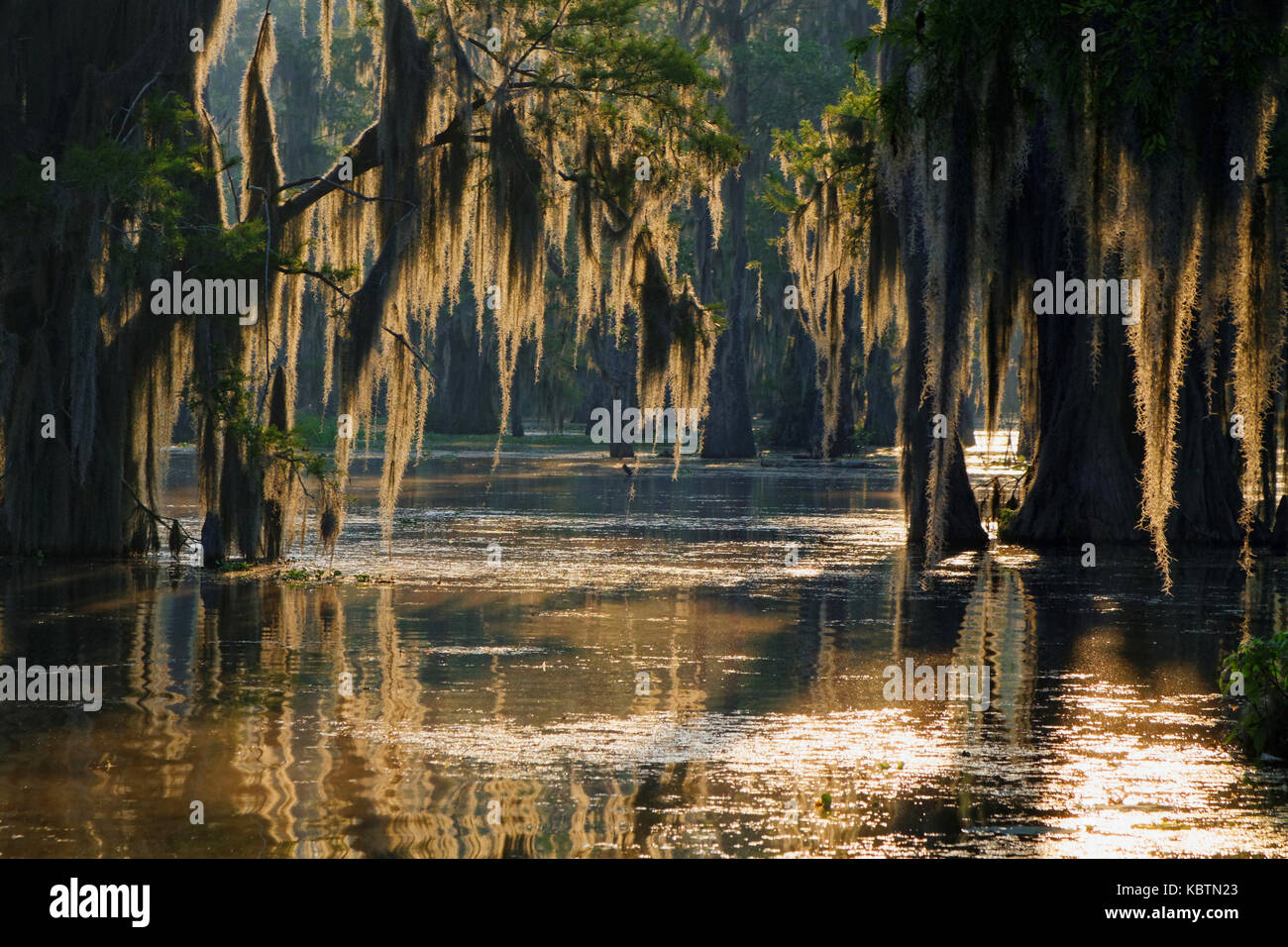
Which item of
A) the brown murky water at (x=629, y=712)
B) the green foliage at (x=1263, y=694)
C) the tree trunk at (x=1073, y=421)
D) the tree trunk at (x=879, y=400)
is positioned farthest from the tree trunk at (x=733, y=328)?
the green foliage at (x=1263, y=694)

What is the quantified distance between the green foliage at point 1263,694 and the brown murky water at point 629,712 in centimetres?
23

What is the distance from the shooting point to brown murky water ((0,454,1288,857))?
7.84 metres

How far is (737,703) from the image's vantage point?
37.2ft

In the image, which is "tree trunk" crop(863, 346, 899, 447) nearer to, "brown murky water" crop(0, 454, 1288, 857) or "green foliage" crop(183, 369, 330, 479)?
"green foliage" crop(183, 369, 330, 479)

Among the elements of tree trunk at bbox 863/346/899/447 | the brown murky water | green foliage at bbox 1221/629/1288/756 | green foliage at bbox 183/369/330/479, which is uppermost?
tree trunk at bbox 863/346/899/447

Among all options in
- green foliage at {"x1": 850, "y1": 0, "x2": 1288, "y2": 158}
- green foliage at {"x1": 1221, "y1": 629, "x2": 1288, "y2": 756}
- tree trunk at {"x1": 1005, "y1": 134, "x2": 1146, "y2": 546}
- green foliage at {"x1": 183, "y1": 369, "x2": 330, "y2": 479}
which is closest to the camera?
green foliage at {"x1": 850, "y1": 0, "x2": 1288, "y2": 158}

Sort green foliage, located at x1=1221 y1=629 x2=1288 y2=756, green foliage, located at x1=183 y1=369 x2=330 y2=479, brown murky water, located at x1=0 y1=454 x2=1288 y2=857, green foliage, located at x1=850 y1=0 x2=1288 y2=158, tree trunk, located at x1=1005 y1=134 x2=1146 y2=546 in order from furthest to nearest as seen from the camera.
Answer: tree trunk, located at x1=1005 y1=134 x2=1146 y2=546
green foliage, located at x1=183 y1=369 x2=330 y2=479
green foliage, located at x1=1221 y1=629 x2=1288 y2=756
green foliage, located at x1=850 y1=0 x2=1288 y2=158
brown murky water, located at x1=0 y1=454 x2=1288 y2=857

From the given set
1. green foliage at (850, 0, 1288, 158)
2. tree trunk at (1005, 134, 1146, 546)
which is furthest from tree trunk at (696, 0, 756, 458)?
green foliage at (850, 0, 1288, 158)

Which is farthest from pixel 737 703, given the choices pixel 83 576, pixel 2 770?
pixel 83 576

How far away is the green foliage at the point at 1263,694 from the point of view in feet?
31.6

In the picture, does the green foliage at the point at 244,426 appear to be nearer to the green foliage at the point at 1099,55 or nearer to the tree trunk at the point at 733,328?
the green foliage at the point at 1099,55

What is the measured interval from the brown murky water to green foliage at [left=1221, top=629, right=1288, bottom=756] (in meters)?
0.23
